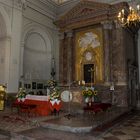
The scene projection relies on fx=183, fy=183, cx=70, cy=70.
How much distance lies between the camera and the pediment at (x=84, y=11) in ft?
40.0

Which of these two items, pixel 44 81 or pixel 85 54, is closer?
pixel 85 54

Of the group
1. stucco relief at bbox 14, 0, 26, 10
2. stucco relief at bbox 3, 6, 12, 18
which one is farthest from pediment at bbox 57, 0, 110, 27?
stucco relief at bbox 3, 6, 12, 18

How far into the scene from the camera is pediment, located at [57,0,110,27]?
12195 mm

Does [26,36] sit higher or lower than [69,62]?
higher

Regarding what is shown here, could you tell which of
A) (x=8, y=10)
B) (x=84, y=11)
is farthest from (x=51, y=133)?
(x=84, y=11)

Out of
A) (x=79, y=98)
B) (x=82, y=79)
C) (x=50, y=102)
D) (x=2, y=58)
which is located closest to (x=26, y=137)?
(x=50, y=102)

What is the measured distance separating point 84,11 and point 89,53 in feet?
10.0

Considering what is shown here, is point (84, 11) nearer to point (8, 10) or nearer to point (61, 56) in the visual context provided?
point (61, 56)

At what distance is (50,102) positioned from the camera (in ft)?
25.5

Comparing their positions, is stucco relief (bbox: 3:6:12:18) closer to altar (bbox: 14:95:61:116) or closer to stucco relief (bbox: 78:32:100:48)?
stucco relief (bbox: 78:32:100:48)

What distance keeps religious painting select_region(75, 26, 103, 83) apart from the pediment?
0.93 m

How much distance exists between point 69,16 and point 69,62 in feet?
11.4

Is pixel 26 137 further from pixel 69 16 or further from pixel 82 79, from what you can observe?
pixel 69 16

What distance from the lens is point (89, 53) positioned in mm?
12859
